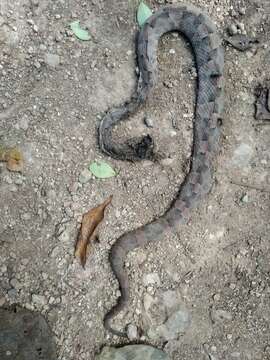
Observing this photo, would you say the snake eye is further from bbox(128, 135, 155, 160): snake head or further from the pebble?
the pebble

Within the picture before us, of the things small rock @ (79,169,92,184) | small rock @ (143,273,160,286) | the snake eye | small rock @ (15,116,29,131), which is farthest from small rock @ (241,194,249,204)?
small rock @ (15,116,29,131)

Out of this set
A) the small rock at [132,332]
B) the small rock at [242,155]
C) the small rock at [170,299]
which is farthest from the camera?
the small rock at [242,155]

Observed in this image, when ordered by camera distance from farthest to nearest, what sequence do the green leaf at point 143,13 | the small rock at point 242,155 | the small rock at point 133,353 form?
the green leaf at point 143,13, the small rock at point 242,155, the small rock at point 133,353

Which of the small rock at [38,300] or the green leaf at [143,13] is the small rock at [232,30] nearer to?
the green leaf at [143,13]

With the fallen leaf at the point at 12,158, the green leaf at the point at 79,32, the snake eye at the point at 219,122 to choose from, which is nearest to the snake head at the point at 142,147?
the snake eye at the point at 219,122

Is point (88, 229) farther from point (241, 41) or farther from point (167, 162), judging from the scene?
point (241, 41)
